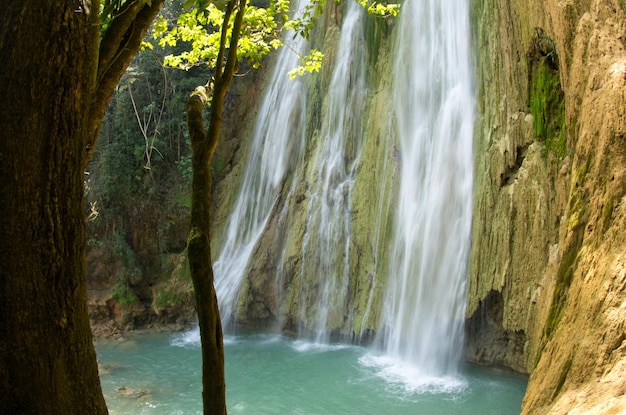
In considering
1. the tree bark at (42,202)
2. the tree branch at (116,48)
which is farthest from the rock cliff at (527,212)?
the tree branch at (116,48)

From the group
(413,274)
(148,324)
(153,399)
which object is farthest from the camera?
(148,324)

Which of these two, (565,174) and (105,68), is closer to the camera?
(105,68)

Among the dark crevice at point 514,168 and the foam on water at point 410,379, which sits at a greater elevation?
the dark crevice at point 514,168

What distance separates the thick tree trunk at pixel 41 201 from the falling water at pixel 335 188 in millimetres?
10019

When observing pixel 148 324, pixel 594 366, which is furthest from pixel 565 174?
pixel 148 324

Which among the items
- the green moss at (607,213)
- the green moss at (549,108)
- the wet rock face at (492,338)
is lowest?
the wet rock face at (492,338)

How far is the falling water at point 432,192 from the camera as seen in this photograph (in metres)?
10.0

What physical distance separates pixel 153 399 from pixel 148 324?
18.1 feet

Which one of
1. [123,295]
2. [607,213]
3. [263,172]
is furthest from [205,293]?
[123,295]

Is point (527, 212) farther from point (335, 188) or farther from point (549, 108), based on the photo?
point (335, 188)

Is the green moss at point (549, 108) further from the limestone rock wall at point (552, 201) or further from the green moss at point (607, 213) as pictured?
the green moss at point (607, 213)

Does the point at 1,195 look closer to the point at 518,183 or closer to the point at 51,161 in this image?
the point at 51,161

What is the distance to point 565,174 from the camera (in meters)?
7.16

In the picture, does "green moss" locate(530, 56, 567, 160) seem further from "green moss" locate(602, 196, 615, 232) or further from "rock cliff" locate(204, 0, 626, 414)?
"green moss" locate(602, 196, 615, 232)
